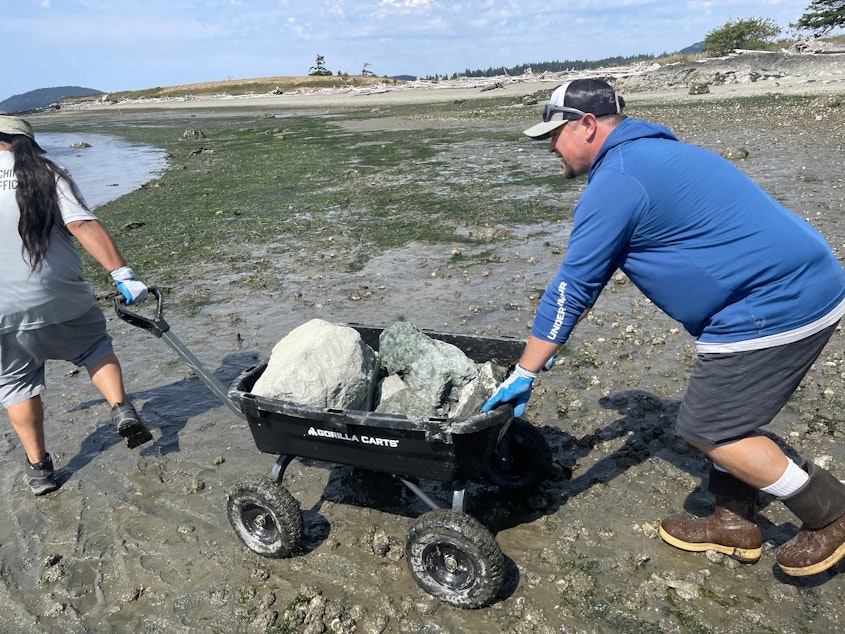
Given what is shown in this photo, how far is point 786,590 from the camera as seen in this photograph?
2893 mm

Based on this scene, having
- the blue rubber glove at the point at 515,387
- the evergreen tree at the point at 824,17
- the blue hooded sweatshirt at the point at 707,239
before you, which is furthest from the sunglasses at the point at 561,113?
the evergreen tree at the point at 824,17

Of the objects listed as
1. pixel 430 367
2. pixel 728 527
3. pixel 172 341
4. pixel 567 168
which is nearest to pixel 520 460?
pixel 430 367

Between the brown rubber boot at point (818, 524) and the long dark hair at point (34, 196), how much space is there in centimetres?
428

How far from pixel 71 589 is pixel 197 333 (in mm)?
3598

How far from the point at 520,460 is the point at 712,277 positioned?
173 cm

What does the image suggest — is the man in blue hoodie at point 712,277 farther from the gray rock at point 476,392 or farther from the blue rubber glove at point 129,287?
the blue rubber glove at point 129,287

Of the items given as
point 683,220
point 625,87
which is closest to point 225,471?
point 683,220

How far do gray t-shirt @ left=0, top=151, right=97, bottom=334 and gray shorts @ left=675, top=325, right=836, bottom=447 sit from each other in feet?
11.9

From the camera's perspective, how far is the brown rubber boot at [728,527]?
3.07m

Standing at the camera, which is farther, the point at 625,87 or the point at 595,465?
the point at 625,87

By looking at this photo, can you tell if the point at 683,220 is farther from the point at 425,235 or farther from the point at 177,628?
the point at 425,235

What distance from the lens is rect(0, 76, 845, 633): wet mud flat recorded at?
9.74 ft

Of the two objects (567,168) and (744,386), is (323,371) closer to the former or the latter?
(567,168)

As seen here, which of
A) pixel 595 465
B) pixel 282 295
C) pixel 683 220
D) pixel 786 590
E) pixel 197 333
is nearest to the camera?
pixel 683 220
